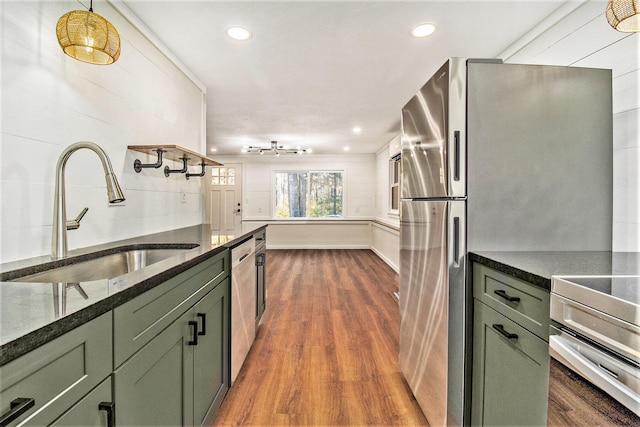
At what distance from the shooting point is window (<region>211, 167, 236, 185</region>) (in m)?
7.21

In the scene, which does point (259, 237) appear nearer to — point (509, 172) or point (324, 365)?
point (324, 365)

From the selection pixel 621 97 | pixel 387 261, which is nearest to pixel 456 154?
pixel 621 97

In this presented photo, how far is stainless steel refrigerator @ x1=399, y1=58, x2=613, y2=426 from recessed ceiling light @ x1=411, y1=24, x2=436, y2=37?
861mm

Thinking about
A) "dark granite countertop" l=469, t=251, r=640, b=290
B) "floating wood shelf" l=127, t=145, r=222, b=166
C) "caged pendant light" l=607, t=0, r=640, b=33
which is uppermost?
"caged pendant light" l=607, t=0, r=640, b=33

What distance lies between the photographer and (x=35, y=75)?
1245 millimetres

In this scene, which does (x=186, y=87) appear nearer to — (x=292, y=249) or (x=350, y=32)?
(x=350, y=32)

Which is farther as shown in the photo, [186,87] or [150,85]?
[186,87]

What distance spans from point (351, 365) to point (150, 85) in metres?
2.48

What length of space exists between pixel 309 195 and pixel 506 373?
21.1 feet

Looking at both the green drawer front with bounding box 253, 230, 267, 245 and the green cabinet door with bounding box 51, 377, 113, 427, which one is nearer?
the green cabinet door with bounding box 51, 377, 113, 427

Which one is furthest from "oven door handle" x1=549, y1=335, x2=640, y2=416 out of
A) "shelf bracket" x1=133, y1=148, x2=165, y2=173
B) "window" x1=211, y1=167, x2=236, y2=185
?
"window" x1=211, y1=167, x2=236, y2=185

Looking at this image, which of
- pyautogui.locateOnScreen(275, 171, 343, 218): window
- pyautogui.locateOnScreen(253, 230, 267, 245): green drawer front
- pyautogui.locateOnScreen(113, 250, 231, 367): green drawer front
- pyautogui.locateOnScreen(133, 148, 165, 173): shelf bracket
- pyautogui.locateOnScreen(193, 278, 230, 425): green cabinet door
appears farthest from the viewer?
pyautogui.locateOnScreen(275, 171, 343, 218): window

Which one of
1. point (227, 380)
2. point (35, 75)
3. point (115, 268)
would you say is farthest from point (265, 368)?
point (35, 75)

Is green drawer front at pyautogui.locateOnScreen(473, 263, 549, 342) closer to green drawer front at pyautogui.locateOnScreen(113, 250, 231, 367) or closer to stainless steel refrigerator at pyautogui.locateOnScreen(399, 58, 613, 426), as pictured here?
stainless steel refrigerator at pyautogui.locateOnScreen(399, 58, 613, 426)
